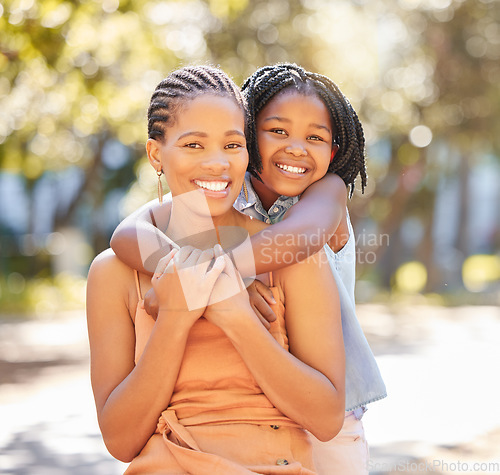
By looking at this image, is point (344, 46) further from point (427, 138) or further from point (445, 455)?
Answer: point (445, 455)

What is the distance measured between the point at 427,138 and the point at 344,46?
2799mm

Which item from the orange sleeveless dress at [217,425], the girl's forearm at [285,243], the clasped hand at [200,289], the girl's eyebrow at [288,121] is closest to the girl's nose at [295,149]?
the girl's eyebrow at [288,121]

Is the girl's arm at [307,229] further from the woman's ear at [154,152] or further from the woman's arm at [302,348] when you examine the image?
the woman's ear at [154,152]

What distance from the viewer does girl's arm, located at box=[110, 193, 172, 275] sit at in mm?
2152

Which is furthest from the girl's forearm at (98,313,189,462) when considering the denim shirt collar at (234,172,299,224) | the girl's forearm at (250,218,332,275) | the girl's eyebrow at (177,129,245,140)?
the denim shirt collar at (234,172,299,224)

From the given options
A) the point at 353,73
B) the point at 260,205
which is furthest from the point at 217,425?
the point at 353,73

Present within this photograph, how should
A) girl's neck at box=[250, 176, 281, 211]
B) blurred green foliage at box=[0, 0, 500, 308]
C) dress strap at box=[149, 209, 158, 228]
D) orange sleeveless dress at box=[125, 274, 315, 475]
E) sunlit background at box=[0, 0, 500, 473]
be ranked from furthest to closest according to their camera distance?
blurred green foliage at box=[0, 0, 500, 308]
sunlit background at box=[0, 0, 500, 473]
girl's neck at box=[250, 176, 281, 211]
dress strap at box=[149, 209, 158, 228]
orange sleeveless dress at box=[125, 274, 315, 475]

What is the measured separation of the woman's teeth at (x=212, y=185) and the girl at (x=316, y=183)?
0.29 meters

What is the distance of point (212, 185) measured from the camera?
7.02 ft

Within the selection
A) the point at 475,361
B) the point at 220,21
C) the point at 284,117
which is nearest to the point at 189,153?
the point at 284,117

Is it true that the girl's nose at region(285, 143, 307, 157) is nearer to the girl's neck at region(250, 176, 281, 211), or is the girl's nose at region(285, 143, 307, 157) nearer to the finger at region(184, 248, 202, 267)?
the girl's neck at region(250, 176, 281, 211)

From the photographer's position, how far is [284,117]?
2.79 meters

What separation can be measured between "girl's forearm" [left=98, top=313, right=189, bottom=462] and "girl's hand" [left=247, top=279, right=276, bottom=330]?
8.0 inches

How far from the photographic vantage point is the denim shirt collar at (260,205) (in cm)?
277
